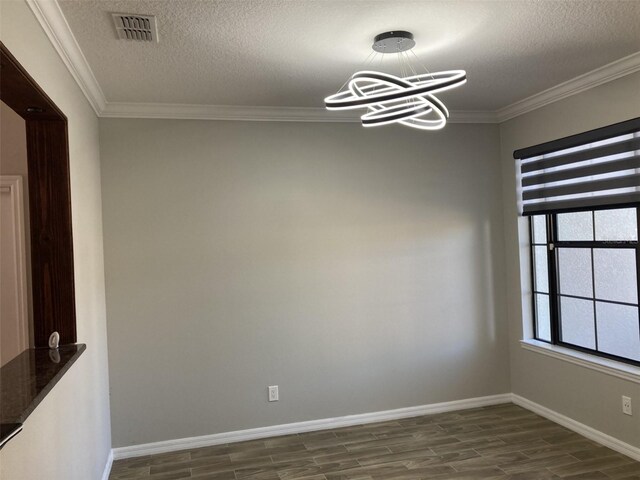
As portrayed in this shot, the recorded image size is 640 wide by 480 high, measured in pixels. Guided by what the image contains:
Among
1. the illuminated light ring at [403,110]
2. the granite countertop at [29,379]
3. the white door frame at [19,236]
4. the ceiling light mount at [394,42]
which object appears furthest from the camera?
the white door frame at [19,236]

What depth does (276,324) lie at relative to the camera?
394cm

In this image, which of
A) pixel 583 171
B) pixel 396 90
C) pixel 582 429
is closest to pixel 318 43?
pixel 396 90

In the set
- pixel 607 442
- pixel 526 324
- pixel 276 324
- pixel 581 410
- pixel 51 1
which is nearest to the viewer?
pixel 51 1

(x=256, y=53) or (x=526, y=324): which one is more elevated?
(x=256, y=53)

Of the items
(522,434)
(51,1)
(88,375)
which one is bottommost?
(522,434)

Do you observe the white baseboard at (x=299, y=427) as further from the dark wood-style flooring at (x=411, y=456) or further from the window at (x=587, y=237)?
the window at (x=587, y=237)

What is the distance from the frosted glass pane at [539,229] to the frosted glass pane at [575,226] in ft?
0.53

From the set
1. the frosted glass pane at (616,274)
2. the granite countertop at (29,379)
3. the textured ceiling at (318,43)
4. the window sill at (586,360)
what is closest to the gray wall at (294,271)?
the window sill at (586,360)

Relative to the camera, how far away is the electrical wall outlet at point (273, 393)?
3918 mm

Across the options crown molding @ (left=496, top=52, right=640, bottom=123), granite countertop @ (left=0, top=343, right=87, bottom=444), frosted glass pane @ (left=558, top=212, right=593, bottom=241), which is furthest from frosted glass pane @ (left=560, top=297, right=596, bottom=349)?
granite countertop @ (left=0, top=343, right=87, bottom=444)

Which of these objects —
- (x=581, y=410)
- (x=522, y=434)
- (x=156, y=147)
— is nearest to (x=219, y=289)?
(x=156, y=147)

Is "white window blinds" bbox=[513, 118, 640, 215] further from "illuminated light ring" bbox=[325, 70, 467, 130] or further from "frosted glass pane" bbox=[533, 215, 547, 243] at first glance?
"illuminated light ring" bbox=[325, 70, 467, 130]

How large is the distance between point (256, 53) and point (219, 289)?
5.91 ft

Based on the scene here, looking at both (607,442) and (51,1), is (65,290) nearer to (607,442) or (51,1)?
(51,1)
